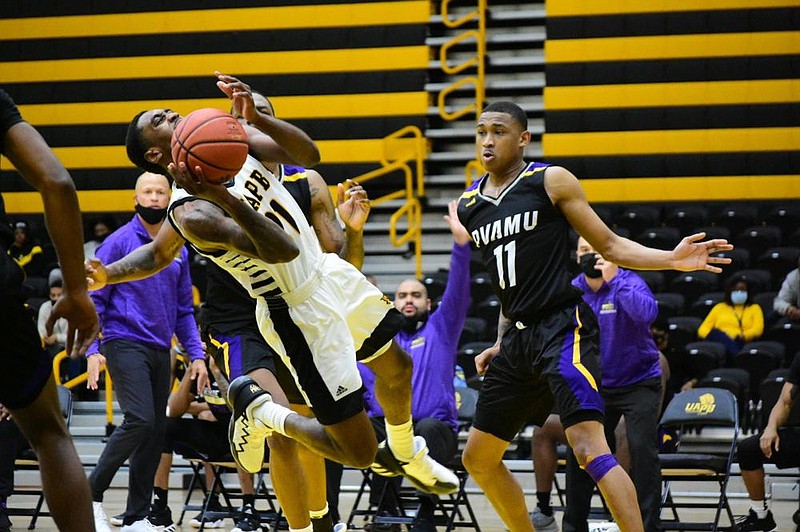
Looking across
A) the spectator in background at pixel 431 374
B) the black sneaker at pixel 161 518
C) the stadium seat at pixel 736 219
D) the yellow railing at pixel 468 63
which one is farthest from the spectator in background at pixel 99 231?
the stadium seat at pixel 736 219

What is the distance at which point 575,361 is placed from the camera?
17.1ft

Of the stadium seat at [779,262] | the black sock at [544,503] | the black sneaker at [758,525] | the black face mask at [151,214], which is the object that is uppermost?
the black face mask at [151,214]

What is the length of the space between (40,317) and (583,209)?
7.99 metres

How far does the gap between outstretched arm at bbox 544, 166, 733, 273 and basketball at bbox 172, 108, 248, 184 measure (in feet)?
5.32

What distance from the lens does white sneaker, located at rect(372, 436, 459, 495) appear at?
567 centimetres

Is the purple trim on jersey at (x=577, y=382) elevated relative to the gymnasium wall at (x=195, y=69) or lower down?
lower down

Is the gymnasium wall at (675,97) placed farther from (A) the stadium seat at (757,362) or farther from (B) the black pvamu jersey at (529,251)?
(B) the black pvamu jersey at (529,251)

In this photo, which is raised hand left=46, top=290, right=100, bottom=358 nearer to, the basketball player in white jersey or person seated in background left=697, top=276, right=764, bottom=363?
the basketball player in white jersey

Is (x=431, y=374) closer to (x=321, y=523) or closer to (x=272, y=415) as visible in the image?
(x=321, y=523)

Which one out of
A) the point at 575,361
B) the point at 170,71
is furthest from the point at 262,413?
the point at 170,71

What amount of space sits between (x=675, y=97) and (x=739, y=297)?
5103 millimetres

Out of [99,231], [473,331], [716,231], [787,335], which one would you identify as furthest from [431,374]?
[99,231]

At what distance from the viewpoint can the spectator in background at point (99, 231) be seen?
14768mm

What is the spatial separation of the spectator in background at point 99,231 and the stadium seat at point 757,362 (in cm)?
824
